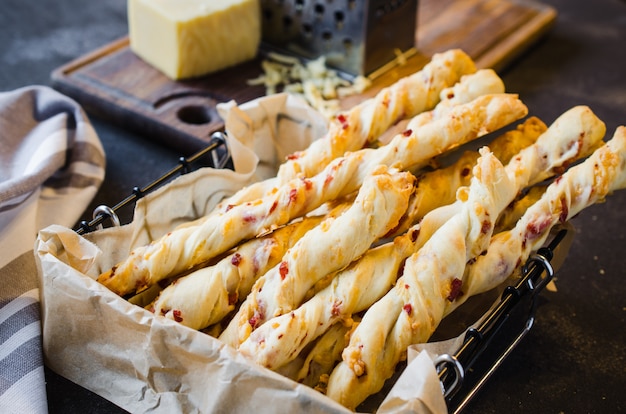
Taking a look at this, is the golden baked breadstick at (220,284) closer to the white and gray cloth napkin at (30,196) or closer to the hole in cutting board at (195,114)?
the white and gray cloth napkin at (30,196)

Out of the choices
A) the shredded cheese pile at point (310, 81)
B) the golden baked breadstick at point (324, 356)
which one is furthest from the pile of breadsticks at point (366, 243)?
the shredded cheese pile at point (310, 81)

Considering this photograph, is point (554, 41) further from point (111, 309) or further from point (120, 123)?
point (111, 309)

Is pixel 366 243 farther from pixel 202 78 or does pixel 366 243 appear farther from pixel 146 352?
pixel 202 78

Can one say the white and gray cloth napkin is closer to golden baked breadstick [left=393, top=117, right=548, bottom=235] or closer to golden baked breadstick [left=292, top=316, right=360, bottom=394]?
golden baked breadstick [left=292, top=316, right=360, bottom=394]

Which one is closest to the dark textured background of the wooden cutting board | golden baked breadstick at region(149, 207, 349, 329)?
the wooden cutting board

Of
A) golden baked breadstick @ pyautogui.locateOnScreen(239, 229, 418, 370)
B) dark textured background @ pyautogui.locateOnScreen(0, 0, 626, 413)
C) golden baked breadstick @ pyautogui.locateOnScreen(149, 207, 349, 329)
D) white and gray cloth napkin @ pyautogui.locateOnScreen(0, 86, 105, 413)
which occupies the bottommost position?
dark textured background @ pyautogui.locateOnScreen(0, 0, 626, 413)

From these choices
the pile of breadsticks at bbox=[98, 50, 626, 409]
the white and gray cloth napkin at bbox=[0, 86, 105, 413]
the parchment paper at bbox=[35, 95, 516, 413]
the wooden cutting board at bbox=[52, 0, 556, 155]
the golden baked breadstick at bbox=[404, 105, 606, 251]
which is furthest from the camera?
the wooden cutting board at bbox=[52, 0, 556, 155]

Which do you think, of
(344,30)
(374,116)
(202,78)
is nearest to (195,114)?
(202,78)
